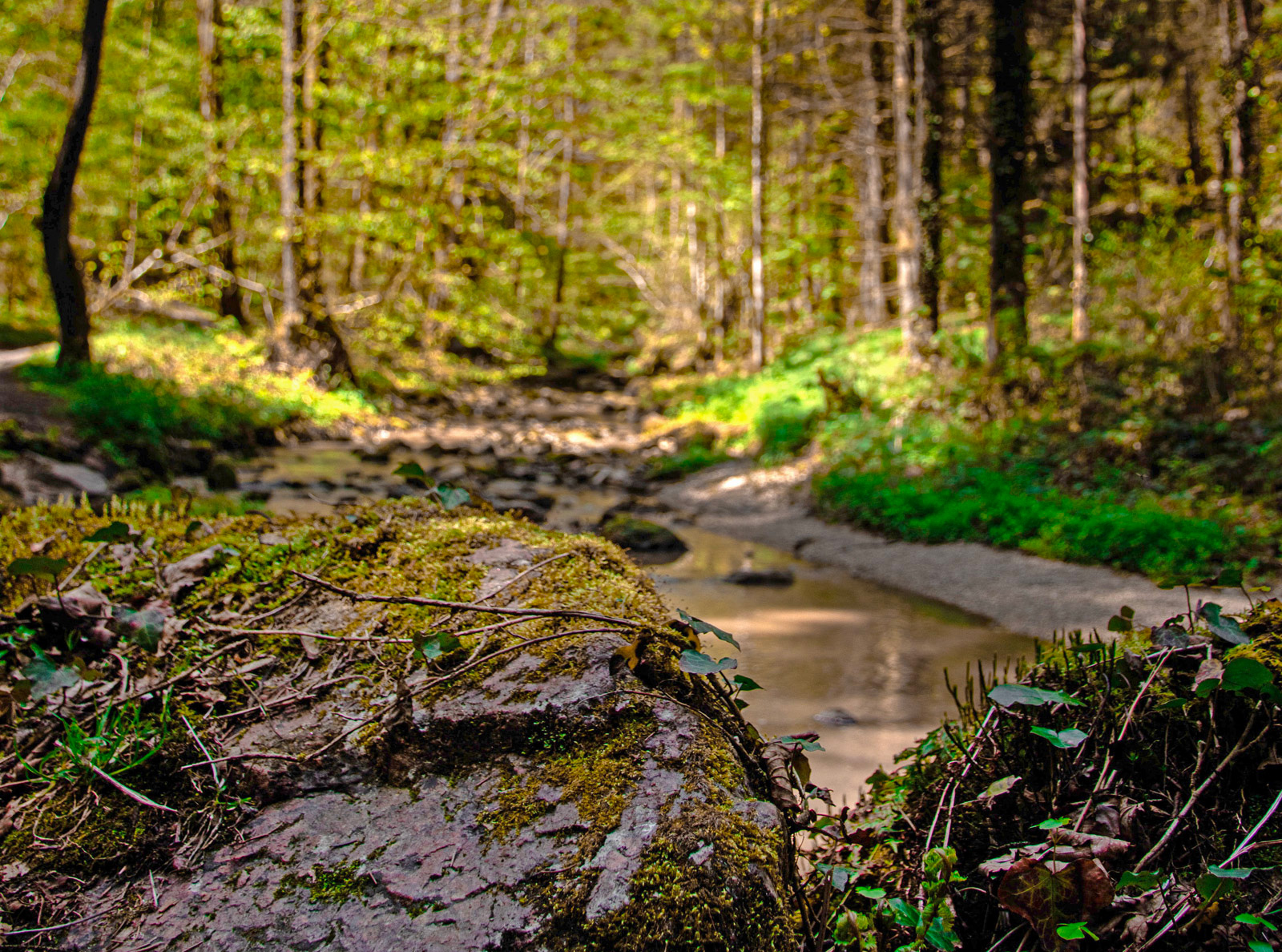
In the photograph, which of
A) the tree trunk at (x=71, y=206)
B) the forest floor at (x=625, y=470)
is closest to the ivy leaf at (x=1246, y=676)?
the forest floor at (x=625, y=470)

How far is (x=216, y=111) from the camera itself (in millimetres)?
17516

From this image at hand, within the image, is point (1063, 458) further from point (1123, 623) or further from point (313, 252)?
point (313, 252)

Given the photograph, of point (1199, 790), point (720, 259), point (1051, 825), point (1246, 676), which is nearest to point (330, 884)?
point (1051, 825)

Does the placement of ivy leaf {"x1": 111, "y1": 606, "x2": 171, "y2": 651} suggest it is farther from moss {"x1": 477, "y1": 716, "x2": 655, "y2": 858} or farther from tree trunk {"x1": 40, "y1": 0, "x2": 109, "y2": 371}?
tree trunk {"x1": 40, "y1": 0, "x2": 109, "y2": 371}

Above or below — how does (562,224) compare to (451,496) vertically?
above

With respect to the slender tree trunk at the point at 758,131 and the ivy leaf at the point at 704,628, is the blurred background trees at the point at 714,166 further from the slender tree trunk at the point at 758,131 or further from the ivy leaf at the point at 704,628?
the ivy leaf at the point at 704,628

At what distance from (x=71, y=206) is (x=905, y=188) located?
45.3 feet

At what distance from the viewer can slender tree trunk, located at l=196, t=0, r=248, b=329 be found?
55.2ft

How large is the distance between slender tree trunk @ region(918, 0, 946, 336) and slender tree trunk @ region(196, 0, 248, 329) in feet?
46.9

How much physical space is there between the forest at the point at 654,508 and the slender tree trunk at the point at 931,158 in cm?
8

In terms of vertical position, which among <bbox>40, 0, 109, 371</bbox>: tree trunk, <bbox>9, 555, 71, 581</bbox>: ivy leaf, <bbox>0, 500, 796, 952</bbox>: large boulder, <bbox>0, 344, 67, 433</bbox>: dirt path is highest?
<bbox>40, 0, 109, 371</bbox>: tree trunk

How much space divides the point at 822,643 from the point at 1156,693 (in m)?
3.79

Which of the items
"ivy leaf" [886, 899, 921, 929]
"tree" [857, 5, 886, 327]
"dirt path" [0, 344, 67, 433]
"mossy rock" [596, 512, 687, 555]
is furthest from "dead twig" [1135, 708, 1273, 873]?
"tree" [857, 5, 886, 327]

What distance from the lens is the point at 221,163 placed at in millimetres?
15914
